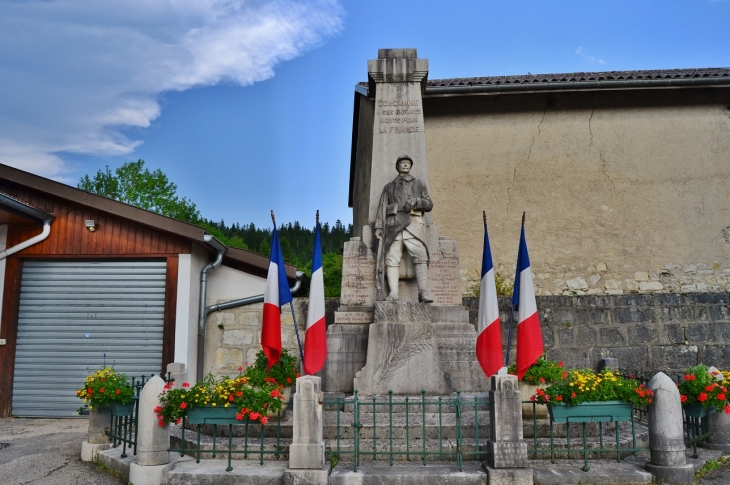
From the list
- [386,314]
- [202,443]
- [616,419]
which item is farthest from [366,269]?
[616,419]

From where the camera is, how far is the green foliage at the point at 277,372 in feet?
20.7

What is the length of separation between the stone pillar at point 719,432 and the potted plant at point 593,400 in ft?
5.04

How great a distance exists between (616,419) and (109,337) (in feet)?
28.3

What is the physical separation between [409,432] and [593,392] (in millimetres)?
1889

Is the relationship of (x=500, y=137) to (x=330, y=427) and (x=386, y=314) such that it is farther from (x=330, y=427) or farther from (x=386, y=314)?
(x=330, y=427)

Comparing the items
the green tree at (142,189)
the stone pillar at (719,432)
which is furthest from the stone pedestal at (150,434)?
the green tree at (142,189)

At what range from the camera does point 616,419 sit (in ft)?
17.8

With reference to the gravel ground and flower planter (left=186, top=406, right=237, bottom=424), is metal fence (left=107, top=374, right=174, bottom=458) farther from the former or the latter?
flower planter (left=186, top=406, right=237, bottom=424)

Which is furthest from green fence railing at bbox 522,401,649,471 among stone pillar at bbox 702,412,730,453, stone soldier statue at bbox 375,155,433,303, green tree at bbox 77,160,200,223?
green tree at bbox 77,160,200,223

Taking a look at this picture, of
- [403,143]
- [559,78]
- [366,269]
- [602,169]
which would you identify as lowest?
[366,269]

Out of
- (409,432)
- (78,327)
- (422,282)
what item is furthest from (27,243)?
(409,432)

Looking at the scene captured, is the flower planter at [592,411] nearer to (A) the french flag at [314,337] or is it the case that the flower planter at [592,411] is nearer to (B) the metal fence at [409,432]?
(B) the metal fence at [409,432]

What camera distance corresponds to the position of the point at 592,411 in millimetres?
5406

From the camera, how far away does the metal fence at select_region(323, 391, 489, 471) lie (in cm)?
535
